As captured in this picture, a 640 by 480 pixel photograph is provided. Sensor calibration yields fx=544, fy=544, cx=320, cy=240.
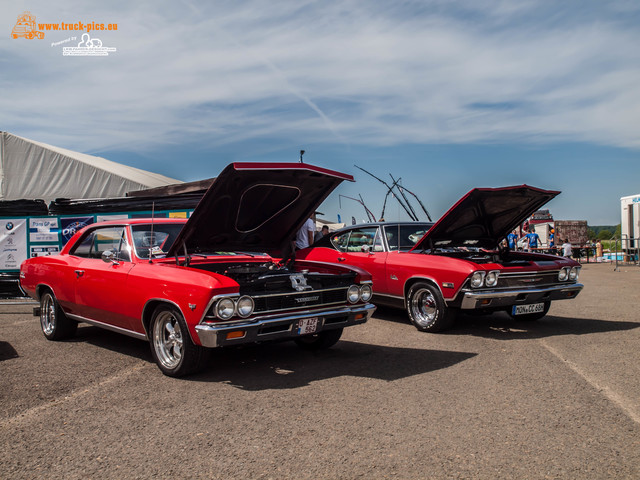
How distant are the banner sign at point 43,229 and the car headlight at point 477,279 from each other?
9.27m

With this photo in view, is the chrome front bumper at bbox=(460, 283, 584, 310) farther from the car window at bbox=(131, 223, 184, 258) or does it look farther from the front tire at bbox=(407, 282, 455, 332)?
the car window at bbox=(131, 223, 184, 258)

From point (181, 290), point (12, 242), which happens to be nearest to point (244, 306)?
point (181, 290)

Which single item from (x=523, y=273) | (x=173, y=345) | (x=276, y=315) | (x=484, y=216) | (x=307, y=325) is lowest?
(x=173, y=345)

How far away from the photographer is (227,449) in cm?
329

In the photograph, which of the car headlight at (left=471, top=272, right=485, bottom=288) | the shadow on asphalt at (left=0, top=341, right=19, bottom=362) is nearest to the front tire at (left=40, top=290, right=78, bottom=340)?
the shadow on asphalt at (left=0, top=341, right=19, bottom=362)

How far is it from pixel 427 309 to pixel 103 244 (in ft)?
13.7

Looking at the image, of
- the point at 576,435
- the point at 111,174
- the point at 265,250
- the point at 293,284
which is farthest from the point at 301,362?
the point at 111,174

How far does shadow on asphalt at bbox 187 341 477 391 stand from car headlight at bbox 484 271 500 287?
124cm

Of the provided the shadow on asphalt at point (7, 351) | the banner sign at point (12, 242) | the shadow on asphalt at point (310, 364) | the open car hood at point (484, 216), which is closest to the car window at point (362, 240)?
the open car hood at point (484, 216)

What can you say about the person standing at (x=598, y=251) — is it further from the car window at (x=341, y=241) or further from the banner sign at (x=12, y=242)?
the banner sign at (x=12, y=242)

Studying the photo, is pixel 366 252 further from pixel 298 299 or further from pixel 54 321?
pixel 54 321

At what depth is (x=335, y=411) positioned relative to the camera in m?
3.96

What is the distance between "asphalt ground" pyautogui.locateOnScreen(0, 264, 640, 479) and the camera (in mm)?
3061

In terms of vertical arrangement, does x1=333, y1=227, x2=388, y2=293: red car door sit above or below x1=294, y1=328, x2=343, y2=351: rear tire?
above
